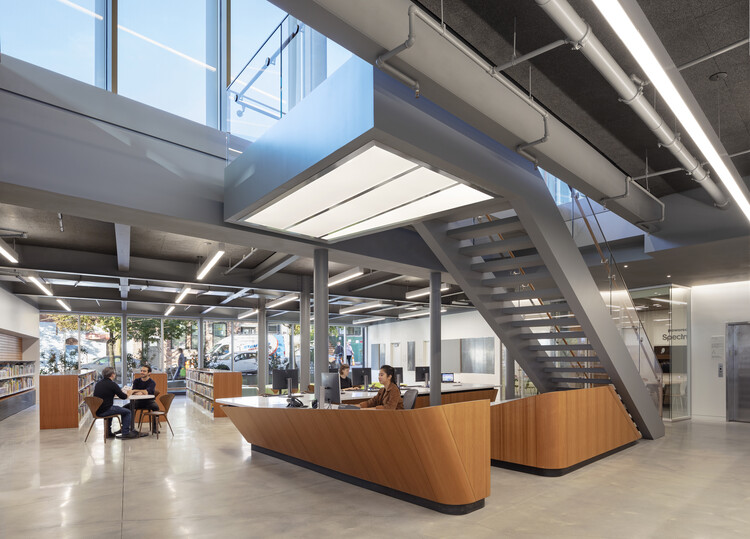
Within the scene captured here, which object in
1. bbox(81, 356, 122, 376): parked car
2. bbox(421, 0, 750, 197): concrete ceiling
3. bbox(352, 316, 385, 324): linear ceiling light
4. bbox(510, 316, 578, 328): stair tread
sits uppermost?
bbox(421, 0, 750, 197): concrete ceiling

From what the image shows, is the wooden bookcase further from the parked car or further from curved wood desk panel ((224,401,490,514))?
the parked car

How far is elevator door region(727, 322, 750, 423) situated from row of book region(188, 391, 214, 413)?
522 inches

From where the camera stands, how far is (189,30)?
719 centimetres

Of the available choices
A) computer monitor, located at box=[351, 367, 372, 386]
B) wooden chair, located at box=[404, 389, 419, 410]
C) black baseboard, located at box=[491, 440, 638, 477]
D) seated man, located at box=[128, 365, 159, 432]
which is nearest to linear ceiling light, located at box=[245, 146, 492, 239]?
wooden chair, located at box=[404, 389, 419, 410]

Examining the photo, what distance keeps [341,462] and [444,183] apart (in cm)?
353

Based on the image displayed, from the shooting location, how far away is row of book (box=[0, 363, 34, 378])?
13523mm

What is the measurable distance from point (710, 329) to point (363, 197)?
11.6 meters

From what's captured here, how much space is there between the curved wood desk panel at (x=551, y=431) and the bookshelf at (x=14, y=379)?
12606mm

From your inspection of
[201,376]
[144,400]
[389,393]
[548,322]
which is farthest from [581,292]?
[201,376]

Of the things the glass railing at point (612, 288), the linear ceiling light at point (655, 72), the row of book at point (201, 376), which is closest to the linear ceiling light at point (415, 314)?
the row of book at point (201, 376)

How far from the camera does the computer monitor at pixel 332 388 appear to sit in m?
6.59

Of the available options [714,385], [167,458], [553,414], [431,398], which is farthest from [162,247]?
[714,385]

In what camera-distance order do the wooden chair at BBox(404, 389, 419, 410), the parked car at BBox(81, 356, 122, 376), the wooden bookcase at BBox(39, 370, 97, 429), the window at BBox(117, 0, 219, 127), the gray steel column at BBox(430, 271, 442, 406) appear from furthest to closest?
1. the parked car at BBox(81, 356, 122, 376)
2. the wooden bookcase at BBox(39, 370, 97, 429)
3. the gray steel column at BBox(430, 271, 442, 406)
4. the wooden chair at BBox(404, 389, 419, 410)
5. the window at BBox(117, 0, 219, 127)

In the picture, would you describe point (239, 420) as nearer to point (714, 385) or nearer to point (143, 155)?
point (143, 155)
